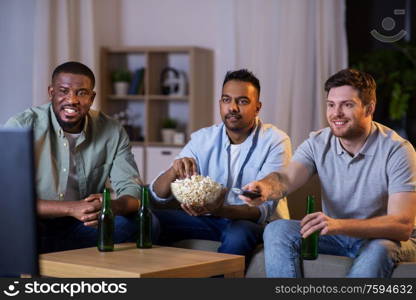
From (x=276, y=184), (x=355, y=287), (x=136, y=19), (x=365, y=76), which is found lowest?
(x=355, y=287)

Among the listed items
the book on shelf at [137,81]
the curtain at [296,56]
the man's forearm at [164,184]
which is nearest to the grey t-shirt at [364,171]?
the man's forearm at [164,184]

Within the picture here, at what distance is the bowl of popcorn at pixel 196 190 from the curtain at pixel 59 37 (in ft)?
8.98

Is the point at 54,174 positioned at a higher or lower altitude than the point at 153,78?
lower

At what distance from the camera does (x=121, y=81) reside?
6391 mm

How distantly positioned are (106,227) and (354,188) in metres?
0.95

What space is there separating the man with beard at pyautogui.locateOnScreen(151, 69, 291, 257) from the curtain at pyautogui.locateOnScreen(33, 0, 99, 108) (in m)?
2.28

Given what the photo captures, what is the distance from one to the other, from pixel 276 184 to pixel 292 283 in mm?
582

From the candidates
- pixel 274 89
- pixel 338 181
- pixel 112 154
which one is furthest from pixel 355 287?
pixel 274 89

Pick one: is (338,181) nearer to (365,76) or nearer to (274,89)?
(365,76)

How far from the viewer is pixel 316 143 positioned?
312 cm

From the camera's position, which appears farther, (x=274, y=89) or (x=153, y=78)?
(x=153, y=78)

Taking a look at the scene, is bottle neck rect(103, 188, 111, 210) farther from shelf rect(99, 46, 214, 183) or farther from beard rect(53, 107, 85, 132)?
shelf rect(99, 46, 214, 183)

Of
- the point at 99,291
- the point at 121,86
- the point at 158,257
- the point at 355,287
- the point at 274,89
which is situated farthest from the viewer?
the point at 121,86

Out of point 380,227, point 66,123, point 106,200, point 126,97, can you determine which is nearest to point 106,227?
point 106,200
